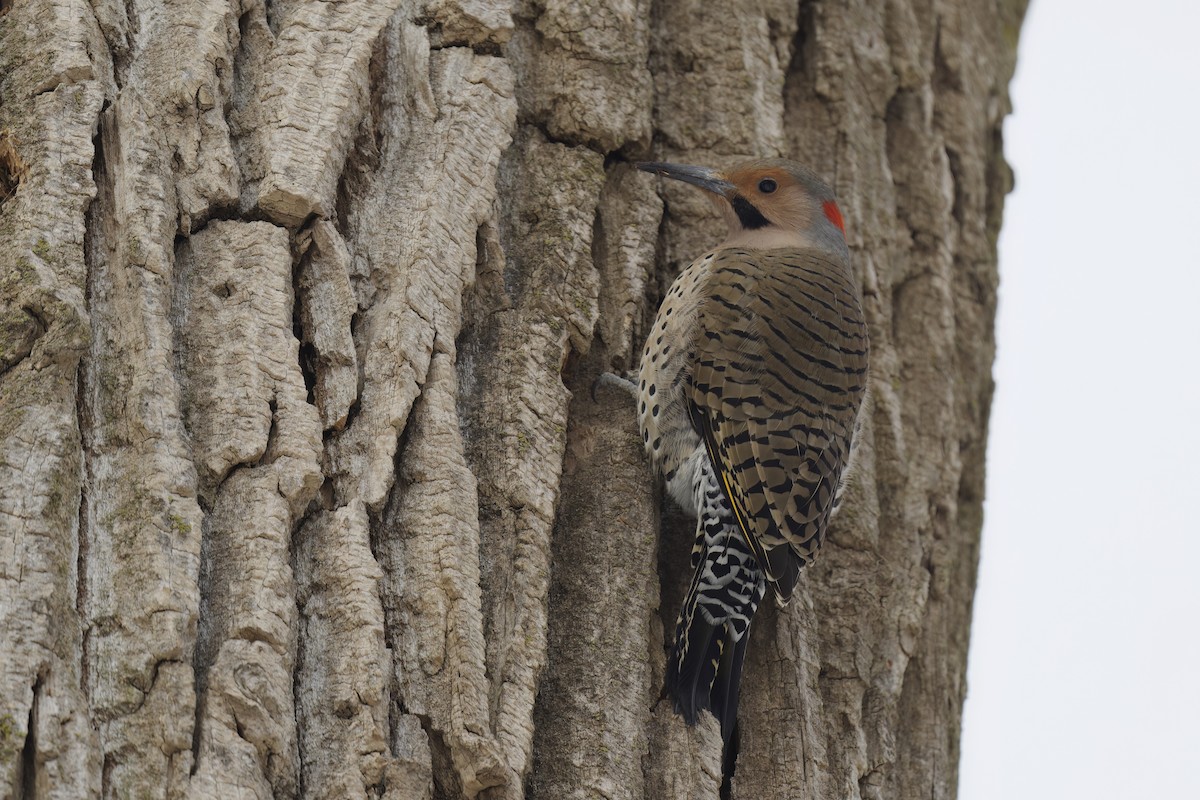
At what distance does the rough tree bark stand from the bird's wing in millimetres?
156

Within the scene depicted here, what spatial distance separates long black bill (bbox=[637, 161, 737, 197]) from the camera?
Result: 3.64 m

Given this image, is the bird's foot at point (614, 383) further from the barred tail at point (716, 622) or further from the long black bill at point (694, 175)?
the long black bill at point (694, 175)

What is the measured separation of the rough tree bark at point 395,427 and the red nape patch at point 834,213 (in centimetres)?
6

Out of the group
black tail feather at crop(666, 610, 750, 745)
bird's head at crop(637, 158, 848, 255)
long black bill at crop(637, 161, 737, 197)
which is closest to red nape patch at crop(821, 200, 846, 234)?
bird's head at crop(637, 158, 848, 255)

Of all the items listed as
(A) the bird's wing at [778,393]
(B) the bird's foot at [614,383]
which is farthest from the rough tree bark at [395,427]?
(A) the bird's wing at [778,393]

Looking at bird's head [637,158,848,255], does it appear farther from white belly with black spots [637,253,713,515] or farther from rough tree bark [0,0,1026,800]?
white belly with black spots [637,253,713,515]

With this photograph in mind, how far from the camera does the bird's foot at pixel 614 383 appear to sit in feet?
11.0

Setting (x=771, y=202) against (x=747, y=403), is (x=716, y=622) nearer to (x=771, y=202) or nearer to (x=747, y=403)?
(x=747, y=403)

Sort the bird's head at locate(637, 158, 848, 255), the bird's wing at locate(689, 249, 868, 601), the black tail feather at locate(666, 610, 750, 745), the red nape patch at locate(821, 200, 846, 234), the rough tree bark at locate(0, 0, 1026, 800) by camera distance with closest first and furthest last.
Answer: the rough tree bark at locate(0, 0, 1026, 800), the black tail feather at locate(666, 610, 750, 745), the bird's wing at locate(689, 249, 868, 601), the bird's head at locate(637, 158, 848, 255), the red nape patch at locate(821, 200, 846, 234)

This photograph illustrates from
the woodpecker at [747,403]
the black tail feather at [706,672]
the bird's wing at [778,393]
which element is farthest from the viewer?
the bird's wing at [778,393]

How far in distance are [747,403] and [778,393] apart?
0.09 m

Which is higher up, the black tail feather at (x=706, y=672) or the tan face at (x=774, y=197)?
the tan face at (x=774, y=197)

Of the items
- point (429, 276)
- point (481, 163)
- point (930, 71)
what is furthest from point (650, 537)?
point (930, 71)

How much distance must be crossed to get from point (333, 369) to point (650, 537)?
2.69ft
